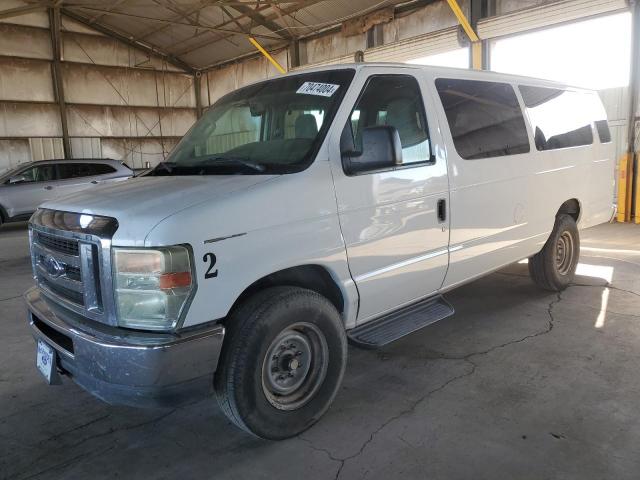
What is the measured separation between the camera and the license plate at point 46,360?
103 inches

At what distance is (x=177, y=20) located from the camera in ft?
54.4

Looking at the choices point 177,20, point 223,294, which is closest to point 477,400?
point 223,294

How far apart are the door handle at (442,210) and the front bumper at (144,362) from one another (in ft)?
5.76

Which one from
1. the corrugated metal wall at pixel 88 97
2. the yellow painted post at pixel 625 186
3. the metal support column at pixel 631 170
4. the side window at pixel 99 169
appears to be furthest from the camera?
the corrugated metal wall at pixel 88 97

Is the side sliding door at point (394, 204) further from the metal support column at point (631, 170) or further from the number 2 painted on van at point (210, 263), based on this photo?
the metal support column at point (631, 170)

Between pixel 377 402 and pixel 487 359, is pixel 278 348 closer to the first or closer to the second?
pixel 377 402

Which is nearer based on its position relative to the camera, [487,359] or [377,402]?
[377,402]

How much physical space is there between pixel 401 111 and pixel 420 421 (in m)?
1.95

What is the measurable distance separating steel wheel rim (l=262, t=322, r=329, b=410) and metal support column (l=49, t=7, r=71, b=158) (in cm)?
1898

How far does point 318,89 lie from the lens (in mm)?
3088

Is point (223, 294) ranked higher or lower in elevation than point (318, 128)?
lower

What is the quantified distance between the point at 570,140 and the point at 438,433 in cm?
345

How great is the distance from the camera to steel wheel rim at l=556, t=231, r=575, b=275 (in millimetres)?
5113

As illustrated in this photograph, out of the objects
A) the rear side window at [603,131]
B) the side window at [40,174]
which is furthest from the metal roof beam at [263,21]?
the rear side window at [603,131]
